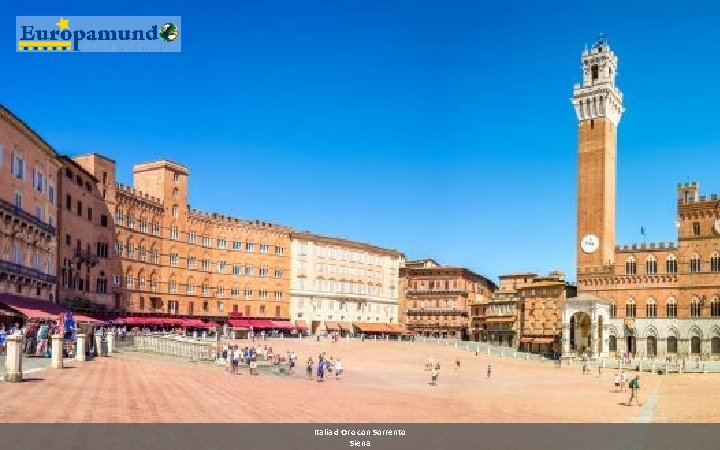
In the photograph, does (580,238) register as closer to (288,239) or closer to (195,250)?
(288,239)

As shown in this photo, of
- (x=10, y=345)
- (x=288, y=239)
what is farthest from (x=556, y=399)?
(x=288, y=239)

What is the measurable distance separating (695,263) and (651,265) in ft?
16.4

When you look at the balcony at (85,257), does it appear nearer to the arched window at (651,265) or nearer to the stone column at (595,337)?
the stone column at (595,337)

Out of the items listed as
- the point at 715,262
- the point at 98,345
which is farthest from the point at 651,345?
the point at 98,345

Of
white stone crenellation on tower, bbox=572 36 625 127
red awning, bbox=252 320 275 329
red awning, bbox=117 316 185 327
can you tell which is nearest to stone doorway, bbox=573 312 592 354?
white stone crenellation on tower, bbox=572 36 625 127

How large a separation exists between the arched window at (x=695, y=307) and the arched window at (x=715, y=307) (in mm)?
1415

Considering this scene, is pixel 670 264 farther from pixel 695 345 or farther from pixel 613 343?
pixel 613 343

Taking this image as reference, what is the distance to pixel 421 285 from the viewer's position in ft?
409

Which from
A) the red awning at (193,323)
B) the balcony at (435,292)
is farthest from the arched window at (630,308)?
the red awning at (193,323)

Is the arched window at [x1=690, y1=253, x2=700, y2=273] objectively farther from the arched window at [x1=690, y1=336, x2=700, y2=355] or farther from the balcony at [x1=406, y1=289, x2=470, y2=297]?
the balcony at [x1=406, y1=289, x2=470, y2=297]

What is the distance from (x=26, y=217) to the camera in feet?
179

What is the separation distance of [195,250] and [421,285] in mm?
44211
